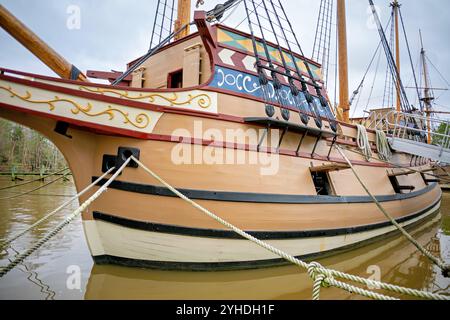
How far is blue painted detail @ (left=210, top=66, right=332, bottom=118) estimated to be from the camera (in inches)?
142

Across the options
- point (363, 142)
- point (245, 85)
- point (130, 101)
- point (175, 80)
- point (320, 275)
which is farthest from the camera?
point (363, 142)

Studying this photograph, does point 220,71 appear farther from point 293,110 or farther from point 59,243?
point 59,243

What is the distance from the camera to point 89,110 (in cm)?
280

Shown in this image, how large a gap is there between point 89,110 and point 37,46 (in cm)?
114

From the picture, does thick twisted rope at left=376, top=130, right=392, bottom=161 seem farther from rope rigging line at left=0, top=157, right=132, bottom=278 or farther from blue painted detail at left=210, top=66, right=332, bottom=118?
rope rigging line at left=0, top=157, right=132, bottom=278

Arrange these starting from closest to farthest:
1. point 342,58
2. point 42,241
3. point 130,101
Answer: point 42,241
point 130,101
point 342,58

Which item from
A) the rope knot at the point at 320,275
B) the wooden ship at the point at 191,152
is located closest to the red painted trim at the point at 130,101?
the wooden ship at the point at 191,152

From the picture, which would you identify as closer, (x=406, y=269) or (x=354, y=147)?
(x=406, y=269)

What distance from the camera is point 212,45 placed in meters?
3.62

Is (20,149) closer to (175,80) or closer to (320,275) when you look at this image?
(175,80)

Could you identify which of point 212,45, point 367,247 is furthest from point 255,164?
point 367,247

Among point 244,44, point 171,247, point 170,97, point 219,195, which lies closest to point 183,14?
point 244,44
